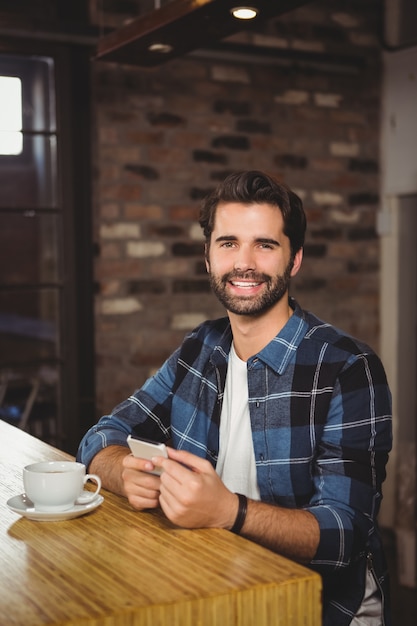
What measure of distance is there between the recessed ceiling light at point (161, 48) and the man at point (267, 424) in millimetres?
738

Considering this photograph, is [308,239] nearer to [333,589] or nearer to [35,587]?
[333,589]

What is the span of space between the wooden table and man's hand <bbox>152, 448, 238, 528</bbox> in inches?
1.0

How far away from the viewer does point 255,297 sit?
6.61 feet

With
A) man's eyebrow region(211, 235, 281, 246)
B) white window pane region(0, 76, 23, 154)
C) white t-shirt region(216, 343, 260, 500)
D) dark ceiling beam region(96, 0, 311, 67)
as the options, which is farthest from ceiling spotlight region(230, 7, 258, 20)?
white window pane region(0, 76, 23, 154)

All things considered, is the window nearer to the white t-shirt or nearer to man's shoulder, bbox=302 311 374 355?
the white t-shirt

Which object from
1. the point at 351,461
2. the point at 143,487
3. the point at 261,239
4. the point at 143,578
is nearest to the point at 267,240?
the point at 261,239

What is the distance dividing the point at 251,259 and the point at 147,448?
22.9 inches

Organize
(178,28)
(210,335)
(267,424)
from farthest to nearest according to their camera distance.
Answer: (178,28)
(210,335)
(267,424)

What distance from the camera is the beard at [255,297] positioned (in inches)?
79.2

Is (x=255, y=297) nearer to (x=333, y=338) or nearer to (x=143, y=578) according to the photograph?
(x=333, y=338)

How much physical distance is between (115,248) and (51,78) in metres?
0.74

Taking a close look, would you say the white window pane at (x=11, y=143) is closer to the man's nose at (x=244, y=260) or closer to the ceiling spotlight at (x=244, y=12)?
the ceiling spotlight at (x=244, y=12)

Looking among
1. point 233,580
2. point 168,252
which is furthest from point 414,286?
point 233,580

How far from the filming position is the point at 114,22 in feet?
12.0
